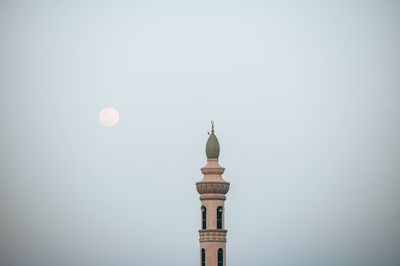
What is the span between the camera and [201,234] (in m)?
158

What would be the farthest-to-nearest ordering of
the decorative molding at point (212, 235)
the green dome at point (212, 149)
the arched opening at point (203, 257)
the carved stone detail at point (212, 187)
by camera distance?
the green dome at point (212, 149)
the carved stone detail at point (212, 187)
the decorative molding at point (212, 235)
the arched opening at point (203, 257)

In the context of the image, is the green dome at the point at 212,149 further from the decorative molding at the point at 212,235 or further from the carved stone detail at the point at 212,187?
the decorative molding at the point at 212,235

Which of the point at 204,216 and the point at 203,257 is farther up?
the point at 204,216

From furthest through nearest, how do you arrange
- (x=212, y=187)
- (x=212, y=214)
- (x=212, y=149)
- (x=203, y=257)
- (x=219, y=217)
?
(x=212, y=149) < (x=219, y=217) < (x=212, y=187) < (x=212, y=214) < (x=203, y=257)

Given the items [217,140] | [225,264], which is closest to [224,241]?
[225,264]

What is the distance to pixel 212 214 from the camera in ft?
517

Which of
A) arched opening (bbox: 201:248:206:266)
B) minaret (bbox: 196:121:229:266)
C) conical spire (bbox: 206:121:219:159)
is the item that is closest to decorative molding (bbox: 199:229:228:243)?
minaret (bbox: 196:121:229:266)

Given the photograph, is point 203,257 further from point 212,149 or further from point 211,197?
point 212,149

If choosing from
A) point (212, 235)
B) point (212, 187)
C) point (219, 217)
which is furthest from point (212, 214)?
point (212, 187)

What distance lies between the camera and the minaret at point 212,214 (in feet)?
515

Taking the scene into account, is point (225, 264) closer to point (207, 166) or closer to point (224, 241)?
point (224, 241)

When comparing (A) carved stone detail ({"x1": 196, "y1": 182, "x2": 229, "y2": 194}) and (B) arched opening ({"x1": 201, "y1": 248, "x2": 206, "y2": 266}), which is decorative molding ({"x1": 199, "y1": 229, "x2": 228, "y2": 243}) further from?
(A) carved stone detail ({"x1": 196, "y1": 182, "x2": 229, "y2": 194})

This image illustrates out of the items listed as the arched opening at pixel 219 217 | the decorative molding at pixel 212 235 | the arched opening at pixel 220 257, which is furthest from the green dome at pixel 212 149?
the arched opening at pixel 220 257

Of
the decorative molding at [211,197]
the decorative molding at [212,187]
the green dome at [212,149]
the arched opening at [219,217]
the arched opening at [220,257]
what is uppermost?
the green dome at [212,149]
